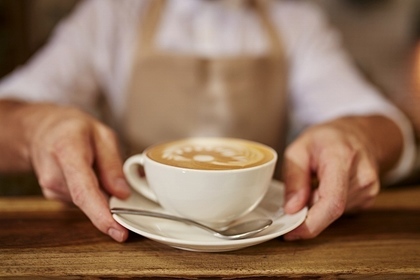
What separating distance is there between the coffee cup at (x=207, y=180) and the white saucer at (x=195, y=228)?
17mm


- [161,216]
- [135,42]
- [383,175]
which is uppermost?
[135,42]

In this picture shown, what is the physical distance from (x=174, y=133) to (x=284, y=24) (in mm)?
439

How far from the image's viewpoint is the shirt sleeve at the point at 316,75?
119 cm

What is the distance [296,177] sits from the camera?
628mm

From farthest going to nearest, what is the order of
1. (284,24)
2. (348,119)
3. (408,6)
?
(408,6), (284,24), (348,119)

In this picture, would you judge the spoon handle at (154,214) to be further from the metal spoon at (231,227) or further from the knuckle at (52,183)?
the knuckle at (52,183)

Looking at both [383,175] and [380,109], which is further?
[380,109]

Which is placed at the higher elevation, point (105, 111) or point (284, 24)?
point (284, 24)

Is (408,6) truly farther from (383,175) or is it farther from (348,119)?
(348,119)

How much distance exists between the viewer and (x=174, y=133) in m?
1.21

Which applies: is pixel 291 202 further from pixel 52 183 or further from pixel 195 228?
pixel 52 183

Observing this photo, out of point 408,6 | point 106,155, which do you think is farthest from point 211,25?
point 408,6

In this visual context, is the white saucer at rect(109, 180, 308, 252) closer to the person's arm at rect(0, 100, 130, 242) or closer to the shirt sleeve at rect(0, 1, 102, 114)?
the person's arm at rect(0, 100, 130, 242)

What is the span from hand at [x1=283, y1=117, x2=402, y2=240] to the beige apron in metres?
0.50
